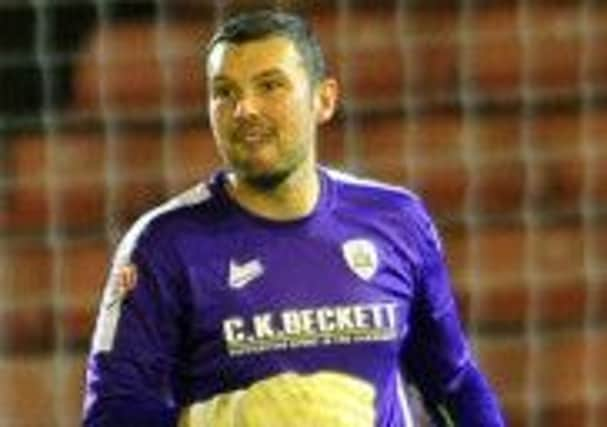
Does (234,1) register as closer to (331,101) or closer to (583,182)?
(583,182)

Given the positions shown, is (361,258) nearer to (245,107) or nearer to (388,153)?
(245,107)

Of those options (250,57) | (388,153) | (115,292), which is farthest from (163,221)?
(388,153)

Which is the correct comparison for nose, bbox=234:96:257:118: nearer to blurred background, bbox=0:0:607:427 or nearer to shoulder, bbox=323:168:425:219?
shoulder, bbox=323:168:425:219

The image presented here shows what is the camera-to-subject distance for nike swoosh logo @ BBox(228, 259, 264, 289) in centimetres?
186

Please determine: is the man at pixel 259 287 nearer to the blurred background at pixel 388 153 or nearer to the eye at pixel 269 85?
the eye at pixel 269 85

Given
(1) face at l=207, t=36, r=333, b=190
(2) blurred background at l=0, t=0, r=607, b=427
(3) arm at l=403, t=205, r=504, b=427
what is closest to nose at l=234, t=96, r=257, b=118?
(1) face at l=207, t=36, r=333, b=190

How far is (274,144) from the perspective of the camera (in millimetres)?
1846

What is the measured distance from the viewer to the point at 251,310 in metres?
1.86

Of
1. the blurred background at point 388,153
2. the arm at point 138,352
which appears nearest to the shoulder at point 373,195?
the arm at point 138,352

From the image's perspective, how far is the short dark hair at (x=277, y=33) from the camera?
186 centimetres

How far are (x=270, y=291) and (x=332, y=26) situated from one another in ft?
7.02

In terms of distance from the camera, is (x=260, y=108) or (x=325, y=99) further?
(x=325, y=99)

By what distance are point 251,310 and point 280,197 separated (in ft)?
0.42

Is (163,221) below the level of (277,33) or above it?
below
